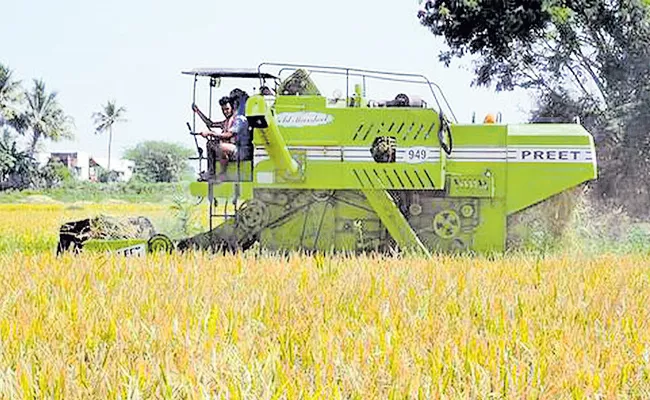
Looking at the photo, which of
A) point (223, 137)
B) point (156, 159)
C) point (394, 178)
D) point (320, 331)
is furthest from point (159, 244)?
point (156, 159)

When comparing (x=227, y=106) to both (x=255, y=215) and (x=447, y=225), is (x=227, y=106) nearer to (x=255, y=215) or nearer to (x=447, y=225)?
(x=255, y=215)

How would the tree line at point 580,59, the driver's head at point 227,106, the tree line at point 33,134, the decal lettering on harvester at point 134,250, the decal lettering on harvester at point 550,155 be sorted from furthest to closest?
the tree line at point 33,134
the tree line at point 580,59
the driver's head at point 227,106
the decal lettering on harvester at point 550,155
the decal lettering on harvester at point 134,250

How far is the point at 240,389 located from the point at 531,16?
21902mm

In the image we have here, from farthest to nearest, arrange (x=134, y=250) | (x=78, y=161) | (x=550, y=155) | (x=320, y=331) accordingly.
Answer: (x=78, y=161)
(x=550, y=155)
(x=134, y=250)
(x=320, y=331)

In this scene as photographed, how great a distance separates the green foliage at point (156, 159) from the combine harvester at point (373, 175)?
68519 millimetres

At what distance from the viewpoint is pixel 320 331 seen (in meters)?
5.30

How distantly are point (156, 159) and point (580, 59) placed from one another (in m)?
78.0

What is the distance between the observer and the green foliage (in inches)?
3366

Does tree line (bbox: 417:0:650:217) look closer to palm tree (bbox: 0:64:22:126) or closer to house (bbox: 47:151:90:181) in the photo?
palm tree (bbox: 0:64:22:126)

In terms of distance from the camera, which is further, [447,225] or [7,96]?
[7,96]

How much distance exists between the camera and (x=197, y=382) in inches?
159

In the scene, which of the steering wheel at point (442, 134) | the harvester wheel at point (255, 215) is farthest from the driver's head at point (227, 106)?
the steering wheel at point (442, 134)

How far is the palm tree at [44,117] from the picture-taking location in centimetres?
7056

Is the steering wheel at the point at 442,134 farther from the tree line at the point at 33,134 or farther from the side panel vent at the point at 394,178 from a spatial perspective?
the tree line at the point at 33,134
